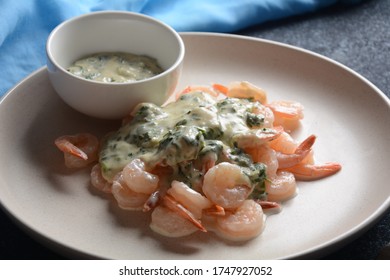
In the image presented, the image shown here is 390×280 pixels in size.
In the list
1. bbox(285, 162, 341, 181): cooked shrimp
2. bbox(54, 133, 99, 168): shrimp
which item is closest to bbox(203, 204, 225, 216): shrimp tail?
bbox(285, 162, 341, 181): cooked shrimp

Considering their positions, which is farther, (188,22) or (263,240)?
(188,22)

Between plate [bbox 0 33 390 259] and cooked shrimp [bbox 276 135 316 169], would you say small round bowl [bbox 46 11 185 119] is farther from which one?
cooked shrimp [bbox 276 135 316 169]

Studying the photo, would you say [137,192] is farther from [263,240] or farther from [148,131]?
[263,240]

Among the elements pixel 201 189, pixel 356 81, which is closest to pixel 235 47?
pixel 356 81

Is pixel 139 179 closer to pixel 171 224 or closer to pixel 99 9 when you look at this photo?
pixel 171 224

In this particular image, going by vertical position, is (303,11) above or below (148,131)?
below
